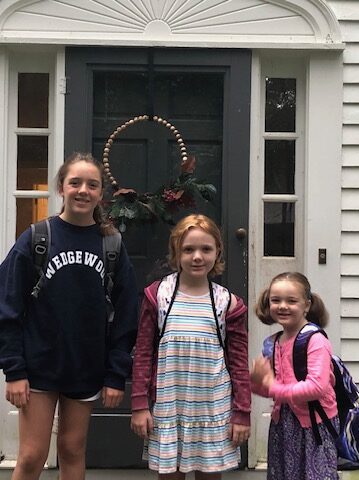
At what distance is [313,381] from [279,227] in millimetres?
1713

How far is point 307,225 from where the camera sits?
418 cm

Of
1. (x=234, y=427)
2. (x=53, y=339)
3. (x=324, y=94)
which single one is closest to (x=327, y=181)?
(x=324, y=94)

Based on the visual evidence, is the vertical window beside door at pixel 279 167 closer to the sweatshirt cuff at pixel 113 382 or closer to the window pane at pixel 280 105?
the window pane at pixel 280 105

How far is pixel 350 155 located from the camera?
13.8 feet

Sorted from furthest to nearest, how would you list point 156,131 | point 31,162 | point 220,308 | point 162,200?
point 31,162 → point 156,131 → point 162,200 → point 220,308

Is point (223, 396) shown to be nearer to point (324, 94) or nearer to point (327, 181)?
point (327, 181)

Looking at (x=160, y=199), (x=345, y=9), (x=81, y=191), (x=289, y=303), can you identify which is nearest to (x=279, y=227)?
(x=160, y=199)

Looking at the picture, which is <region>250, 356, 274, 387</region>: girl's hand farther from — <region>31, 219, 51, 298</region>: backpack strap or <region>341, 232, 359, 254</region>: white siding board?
<region>341, 232, 359, 254</region>: white siding board

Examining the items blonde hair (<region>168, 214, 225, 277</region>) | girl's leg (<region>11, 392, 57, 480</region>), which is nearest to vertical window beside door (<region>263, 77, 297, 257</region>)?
blonde hair (<region>168, 214, 225, 277</region>)

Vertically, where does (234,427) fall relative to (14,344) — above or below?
below

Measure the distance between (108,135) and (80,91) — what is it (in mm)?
313

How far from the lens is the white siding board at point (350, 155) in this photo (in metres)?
4.19

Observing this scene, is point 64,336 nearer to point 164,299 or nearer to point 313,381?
point 164,299

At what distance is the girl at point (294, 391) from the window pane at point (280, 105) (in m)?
1.65
